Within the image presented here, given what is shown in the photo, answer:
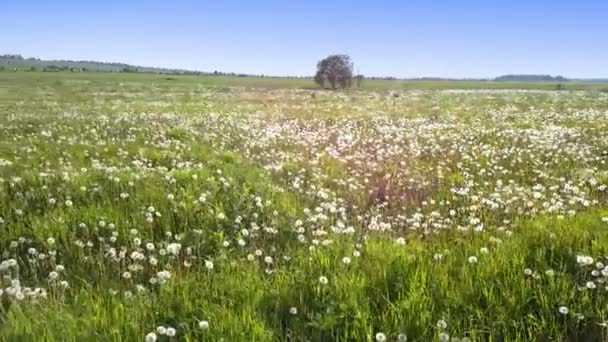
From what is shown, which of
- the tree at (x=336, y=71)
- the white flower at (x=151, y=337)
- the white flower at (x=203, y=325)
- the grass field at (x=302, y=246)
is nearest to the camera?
the white flower at (x=151, y=337)

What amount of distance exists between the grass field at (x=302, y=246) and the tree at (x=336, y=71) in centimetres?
8351

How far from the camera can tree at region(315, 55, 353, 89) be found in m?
93.9

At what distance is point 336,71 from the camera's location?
3696 inches

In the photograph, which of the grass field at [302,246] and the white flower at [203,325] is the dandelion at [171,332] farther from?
the white flower at [203,325]

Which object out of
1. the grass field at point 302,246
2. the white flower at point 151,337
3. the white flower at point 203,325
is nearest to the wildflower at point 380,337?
the grass field at point 302,246

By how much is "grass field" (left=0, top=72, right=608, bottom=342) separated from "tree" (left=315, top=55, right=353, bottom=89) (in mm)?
83506

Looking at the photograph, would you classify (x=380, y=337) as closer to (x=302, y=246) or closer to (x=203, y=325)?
(x=203, y=325)

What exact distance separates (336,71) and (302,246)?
297 feet

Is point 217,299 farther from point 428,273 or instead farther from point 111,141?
point 111,141

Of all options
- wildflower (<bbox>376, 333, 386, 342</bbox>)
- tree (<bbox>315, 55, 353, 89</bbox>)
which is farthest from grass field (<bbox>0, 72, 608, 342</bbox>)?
tree (<bbox>315, 55, 353, 89</bbox>)

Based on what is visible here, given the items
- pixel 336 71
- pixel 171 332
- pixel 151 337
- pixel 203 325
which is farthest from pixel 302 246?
pixel 336 71

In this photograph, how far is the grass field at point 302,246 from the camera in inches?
143

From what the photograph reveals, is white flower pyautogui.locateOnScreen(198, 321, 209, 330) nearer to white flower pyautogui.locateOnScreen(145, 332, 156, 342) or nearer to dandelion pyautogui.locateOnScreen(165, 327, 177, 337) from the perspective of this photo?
dandelion pyautogui.locateOnScreen(165, 327, 177, 337)

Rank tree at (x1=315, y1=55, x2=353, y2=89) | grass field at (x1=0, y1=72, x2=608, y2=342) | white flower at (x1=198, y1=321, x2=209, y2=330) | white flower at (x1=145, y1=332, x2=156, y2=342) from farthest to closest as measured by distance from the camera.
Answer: tree at (x1=315, y1=55, x2=353, y2=89), grass field at (x1=0, y1=72, x2=608, y2=342), white flower at (x1=198, y1=321, x2=209, y2=330), white flower at (x1=145, y1=332, x2=156, y2=342)
